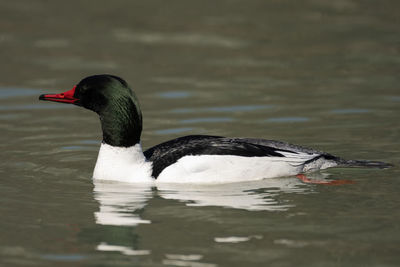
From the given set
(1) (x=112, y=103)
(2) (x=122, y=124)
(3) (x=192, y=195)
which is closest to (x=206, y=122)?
(2) (x=122, y=124)

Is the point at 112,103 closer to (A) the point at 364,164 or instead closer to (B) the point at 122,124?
(B) the point at 122,124

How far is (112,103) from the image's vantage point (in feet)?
31.2

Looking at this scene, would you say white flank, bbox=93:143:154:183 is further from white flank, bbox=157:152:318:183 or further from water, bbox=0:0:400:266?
white flank, bbox=157:152:318:183

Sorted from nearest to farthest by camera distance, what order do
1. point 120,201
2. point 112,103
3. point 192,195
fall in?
point 120,201, point 192,195, point 112,103

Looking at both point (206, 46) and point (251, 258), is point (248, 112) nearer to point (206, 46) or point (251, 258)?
point (206, 46)

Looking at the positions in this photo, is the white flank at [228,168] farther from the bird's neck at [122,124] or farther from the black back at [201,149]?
the bird's neck at [122,124]

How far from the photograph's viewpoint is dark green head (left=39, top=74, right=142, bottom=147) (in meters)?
9.45

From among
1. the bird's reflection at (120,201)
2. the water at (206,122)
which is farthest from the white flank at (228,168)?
the bird's reflection at (120,201)

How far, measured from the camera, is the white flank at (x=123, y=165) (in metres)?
9.52

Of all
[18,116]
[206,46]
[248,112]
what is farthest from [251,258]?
[206,46]

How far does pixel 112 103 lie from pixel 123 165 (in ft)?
2.42

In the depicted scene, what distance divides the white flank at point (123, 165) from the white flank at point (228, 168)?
27cm

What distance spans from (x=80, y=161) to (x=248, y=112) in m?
3.39

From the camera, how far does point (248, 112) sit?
517 inches
